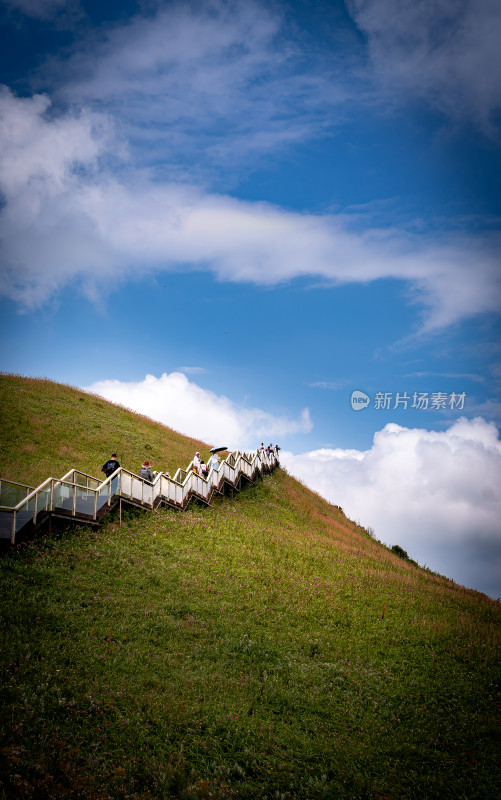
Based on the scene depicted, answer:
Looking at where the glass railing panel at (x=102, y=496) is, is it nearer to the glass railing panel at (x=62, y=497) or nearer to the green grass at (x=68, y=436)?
the glass railing panel at (x=62, y=497)

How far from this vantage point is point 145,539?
20.3 meters

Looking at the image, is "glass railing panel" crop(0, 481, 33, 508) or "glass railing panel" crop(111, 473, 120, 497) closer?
"glass railing panel" crop(0, 481, 33, 508)

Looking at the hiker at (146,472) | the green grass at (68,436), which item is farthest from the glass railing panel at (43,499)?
the green grass at (68,436)

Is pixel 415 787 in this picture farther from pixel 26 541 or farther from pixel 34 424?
pixel 34 424

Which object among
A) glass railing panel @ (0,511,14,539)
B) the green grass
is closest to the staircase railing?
glass railing panel @ (0,511,14,539)

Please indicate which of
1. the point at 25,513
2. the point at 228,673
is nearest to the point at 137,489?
the point at 25,513

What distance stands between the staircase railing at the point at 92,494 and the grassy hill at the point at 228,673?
0.85 metres

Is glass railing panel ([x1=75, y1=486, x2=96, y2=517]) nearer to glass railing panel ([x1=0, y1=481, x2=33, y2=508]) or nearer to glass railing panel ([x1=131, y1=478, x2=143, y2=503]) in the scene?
glass railing panel ([x1=131, y1=478, x2=143, y2=503])

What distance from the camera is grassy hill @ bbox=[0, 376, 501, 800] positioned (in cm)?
932

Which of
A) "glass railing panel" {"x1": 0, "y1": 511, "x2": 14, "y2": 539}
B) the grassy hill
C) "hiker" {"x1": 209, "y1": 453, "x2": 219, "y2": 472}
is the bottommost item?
the grassy hill

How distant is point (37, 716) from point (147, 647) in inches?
160

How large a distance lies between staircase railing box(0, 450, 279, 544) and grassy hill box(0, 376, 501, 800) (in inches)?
33.3

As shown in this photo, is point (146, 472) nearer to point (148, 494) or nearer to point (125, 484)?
point (148, 494)

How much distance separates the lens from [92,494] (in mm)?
20094
